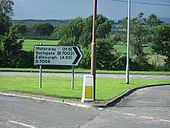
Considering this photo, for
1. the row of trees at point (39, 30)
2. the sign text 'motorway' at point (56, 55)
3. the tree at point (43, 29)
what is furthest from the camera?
the tree at point (43, 29)

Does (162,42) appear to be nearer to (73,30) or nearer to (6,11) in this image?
(73,30)

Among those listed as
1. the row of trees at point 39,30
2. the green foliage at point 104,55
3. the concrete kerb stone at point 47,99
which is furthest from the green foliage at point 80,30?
the concrete kerb stone at point 47,99

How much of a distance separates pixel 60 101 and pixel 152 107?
3.44m

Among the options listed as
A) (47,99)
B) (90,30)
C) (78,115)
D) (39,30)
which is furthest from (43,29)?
(78,115)

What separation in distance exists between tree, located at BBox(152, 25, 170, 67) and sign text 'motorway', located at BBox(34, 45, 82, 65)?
3259cm

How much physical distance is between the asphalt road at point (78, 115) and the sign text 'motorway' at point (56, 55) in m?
5.22

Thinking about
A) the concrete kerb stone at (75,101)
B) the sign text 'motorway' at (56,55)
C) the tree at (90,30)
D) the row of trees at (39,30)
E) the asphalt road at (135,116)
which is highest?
the row of trees at (39,30)

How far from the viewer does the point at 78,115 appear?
14.0m

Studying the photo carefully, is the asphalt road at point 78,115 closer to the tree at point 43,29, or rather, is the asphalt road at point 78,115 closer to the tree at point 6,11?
the tree at point 6,11

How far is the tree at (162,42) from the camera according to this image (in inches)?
2120

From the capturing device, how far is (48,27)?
120 m

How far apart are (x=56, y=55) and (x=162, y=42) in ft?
108

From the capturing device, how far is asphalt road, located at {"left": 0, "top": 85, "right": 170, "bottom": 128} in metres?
12.2

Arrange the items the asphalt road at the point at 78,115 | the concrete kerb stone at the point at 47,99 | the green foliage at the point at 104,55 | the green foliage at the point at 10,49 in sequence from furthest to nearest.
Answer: the green foliage at the point at 104,55, the green foliage at the point at 10,49, the concrete kerb stone at the point at 47,99, the asphalt road at the point at 78,115
